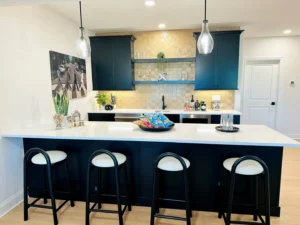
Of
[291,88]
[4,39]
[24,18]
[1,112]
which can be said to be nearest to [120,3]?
[24,18]

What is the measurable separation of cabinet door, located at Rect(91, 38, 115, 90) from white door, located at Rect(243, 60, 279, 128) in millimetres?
3633

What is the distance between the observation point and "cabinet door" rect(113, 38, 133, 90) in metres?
4.66

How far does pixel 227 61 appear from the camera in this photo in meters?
4.36

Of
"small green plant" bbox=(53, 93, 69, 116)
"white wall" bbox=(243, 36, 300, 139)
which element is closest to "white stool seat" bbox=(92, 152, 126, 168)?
"small green plant" bbox=(53, 93, 69, 116)

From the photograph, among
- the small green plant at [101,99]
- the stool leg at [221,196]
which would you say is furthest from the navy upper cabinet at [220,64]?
the stool leg at [221,196]

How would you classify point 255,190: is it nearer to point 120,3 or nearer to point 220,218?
point 220,218

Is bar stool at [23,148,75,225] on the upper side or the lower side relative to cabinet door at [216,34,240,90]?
lower

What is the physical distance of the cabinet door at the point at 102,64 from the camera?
473cm

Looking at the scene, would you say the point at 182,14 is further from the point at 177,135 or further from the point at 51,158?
the point at 51,158

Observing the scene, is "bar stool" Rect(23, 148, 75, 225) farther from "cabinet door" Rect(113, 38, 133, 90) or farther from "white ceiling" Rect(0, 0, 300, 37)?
"cabinet door" Rect(113, 38, 133, 90)

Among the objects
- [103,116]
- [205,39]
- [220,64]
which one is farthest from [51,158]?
[220,64]

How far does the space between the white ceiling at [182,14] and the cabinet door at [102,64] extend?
12.9 inches

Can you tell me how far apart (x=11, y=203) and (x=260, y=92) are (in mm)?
5899

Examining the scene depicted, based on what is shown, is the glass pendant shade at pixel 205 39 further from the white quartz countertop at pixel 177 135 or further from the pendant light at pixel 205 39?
the white quartz countertop at pixel 177 135
